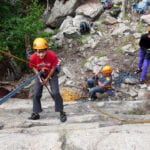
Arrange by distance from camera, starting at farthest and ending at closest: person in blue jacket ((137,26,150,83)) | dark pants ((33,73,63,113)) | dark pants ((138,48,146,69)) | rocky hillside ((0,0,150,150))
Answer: dark pants ((138,48,146,69)), person in blue jacket ((137,26,150,83)), dark pants ((33,73,63,113)), rocky hillside ((0,0,150,150))

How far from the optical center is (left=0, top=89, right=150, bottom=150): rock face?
216 inches

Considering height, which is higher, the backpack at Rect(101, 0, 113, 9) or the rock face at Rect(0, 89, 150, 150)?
the backpack at Rect(101, 0, 113, 9)

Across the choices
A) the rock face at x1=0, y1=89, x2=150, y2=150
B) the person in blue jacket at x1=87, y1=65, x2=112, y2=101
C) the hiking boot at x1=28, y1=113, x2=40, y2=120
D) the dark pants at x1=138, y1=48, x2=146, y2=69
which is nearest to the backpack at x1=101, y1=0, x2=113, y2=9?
the dark pants at x1=138, y1=48, x2=146, y2=69

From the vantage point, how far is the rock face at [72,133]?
5.48 metres

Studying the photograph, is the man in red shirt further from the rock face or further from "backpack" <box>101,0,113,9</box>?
"backpack" <box>101,0,113,9</box>

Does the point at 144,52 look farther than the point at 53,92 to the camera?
Yes

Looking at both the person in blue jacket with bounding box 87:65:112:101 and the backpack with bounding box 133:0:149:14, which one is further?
the backpack with bounding box 133:0:149:14

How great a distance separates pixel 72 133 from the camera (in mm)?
5934

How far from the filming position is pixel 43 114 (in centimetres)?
766

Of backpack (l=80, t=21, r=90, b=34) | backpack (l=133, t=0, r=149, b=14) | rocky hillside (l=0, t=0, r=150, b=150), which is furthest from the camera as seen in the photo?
backpack (l=133, t=0, r=149, b=14)

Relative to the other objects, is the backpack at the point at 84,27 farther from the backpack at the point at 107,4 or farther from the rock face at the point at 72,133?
the rock face at the point at 72,133

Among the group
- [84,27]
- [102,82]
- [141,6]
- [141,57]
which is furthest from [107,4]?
[102,82]

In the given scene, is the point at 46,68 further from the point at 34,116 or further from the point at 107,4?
the point at 107,4

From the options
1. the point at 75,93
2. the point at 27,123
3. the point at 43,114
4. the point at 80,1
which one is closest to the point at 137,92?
the point at 75,93
